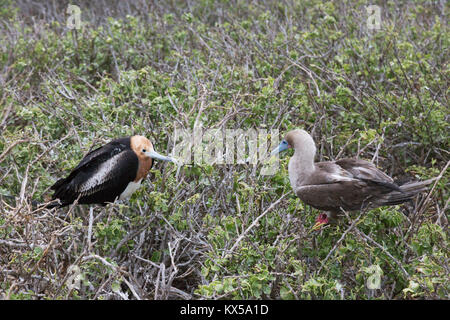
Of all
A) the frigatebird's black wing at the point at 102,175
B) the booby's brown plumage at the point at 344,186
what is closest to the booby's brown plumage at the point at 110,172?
the frigatebird's black wing at the point at 102,175

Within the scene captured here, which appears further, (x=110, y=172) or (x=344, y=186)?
(x=110, y=172)

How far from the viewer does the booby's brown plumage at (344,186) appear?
272 cm

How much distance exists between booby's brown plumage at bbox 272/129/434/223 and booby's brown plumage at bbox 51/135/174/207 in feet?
2.04

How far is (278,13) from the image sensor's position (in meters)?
5.78

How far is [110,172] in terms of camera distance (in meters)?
3.02

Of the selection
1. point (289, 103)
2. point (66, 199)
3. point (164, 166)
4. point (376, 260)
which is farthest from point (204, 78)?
point (376, 260)

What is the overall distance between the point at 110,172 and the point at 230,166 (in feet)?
1.72

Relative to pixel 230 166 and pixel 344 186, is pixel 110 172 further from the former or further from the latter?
pixel 344 186

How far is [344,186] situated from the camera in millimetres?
2756

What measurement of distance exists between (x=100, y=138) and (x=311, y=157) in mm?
976

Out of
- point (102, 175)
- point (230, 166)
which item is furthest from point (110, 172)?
point (230, 166)

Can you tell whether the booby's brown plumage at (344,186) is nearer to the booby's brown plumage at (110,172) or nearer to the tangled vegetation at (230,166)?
the tangled vegetation at (230,166)

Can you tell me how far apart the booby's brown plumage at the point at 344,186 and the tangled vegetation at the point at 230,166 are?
0.22 ft
